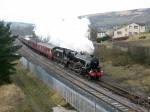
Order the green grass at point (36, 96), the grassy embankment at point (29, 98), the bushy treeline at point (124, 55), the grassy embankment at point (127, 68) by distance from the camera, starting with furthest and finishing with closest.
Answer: the bushy treeline at point (124, 55)
the grassy embankment at point (127, 68)
the green grass at point (36, 96)
the grassy embankment at point (29, 98)

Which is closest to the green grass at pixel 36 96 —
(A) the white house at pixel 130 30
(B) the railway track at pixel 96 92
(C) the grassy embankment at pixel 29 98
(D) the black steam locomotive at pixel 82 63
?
(C) the grassy embankment at pixel 29 98

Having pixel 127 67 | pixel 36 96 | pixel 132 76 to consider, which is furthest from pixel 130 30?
pixel 36 96

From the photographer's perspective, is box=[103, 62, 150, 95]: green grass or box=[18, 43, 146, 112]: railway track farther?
box=[103, 62, 150, 95]: green grass

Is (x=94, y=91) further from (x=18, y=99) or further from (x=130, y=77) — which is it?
(x=130, y=77)

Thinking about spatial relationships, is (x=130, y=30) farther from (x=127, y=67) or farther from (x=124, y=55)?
(x=127, y=67)

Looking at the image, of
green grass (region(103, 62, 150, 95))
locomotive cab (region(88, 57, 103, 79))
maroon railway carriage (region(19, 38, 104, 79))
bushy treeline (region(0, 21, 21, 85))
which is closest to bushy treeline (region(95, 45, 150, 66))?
green grass (region(103, 62, 150, 95))

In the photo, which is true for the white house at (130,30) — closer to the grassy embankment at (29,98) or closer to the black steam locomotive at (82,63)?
the black steam locomotive at (82,63)

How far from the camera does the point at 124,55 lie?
220 ft

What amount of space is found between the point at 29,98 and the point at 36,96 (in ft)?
6.81

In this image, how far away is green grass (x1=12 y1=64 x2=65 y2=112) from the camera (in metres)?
38.3

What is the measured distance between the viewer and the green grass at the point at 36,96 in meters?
38.3

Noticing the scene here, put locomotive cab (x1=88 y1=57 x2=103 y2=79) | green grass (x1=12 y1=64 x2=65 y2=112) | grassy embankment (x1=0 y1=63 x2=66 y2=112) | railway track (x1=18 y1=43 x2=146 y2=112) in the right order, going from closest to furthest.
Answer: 1. railway track (x1=18 y1=43 x2=146 y2=112)
2. grassy embankment (x1=0 y1=63 x2=66 y2=112)
3. green grass (x1=12 y1=64 x2=65 y2=112)
4. locomotive cab (x1=88 y1=57 x2=103 y2=79)

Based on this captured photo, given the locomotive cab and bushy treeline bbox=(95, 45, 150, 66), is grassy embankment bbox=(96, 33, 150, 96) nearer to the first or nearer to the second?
bushy treeline bbox=(95, 45, 150, 66)

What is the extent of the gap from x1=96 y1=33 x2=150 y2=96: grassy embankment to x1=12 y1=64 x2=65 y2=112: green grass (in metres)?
8.93
